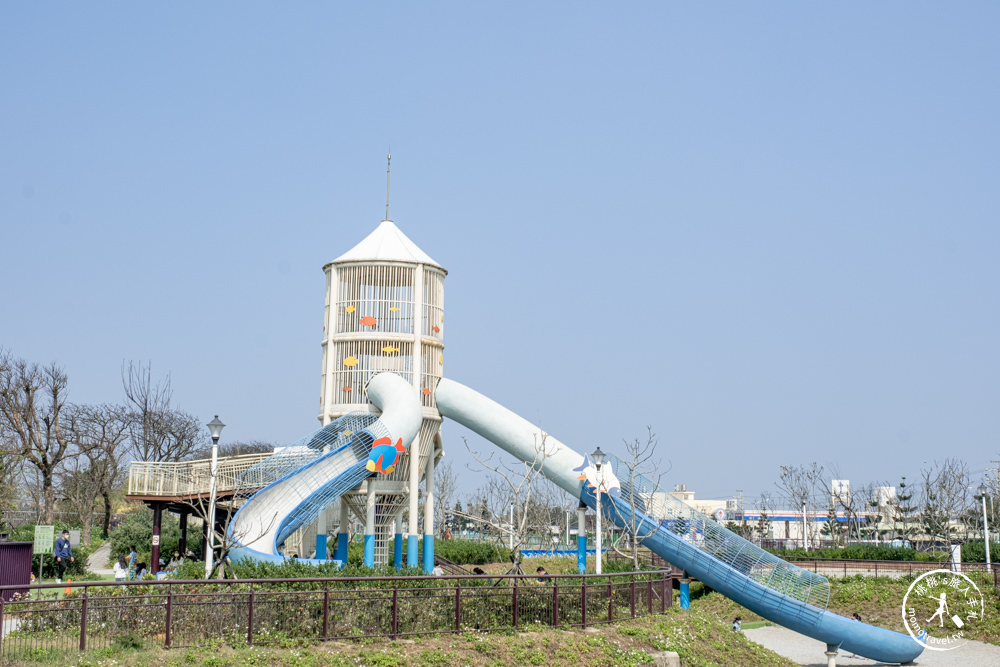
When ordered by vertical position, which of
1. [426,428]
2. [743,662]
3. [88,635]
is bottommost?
[743,662]

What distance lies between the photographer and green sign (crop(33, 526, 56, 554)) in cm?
3045

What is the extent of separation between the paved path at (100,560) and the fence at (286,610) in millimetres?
24799

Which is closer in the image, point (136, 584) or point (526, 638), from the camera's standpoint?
point (136, 584)

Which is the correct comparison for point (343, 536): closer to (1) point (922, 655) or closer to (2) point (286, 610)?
(2) point (286, 610)

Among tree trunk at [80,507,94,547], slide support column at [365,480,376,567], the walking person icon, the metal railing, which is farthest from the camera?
tree trunk at [80,507,94,547]

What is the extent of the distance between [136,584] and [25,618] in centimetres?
173

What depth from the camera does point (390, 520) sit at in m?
33.2

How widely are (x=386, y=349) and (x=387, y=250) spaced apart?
353cm

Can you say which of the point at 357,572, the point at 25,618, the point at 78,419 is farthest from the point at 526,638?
the point at 78,419

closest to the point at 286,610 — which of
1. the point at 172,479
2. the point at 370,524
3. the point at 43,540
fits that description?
the point at 172,479

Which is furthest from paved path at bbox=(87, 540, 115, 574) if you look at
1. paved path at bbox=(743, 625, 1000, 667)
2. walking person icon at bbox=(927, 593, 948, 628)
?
walking person icon at bbox=(927, 593, 948, 628)

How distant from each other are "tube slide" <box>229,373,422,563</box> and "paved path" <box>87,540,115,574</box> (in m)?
13.3

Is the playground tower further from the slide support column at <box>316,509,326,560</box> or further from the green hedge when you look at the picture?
the green hedge

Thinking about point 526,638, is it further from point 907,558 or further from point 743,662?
point 907,558
